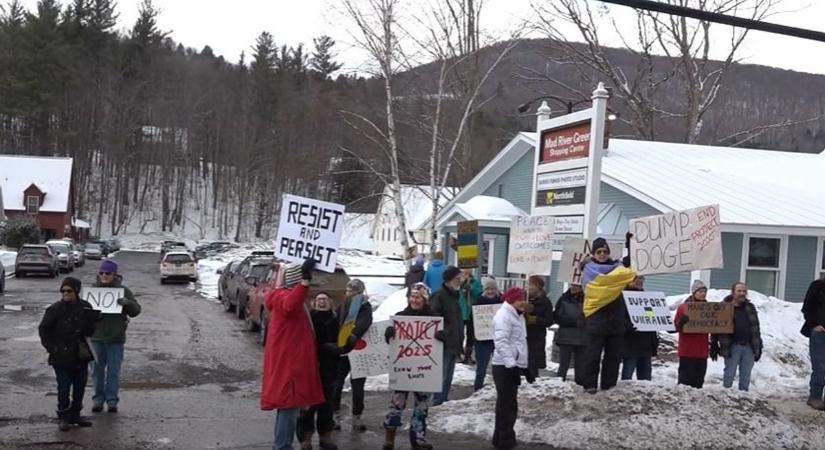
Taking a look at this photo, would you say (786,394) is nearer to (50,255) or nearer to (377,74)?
(377,74)

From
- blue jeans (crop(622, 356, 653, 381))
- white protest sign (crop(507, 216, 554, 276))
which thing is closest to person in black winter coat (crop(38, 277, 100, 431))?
blue jeans (crop(622, 356, 653, 381))

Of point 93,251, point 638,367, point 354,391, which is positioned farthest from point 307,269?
point 93,251

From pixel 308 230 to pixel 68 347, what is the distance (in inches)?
118

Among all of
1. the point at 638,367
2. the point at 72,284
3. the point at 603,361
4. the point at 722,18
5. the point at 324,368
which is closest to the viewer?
the point at 722,18

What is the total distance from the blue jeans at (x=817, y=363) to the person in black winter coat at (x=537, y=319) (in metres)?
3.53

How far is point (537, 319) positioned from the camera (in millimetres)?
10695

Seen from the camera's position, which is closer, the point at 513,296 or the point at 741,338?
the point at 513,296

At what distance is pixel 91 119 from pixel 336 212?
85.6 m

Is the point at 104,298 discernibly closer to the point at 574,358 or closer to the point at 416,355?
the point at 416,355

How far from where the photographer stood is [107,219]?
88.2 meters

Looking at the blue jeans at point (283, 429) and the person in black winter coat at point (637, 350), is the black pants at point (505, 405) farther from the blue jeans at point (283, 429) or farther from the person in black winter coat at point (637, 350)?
the person in black winter coat at point (637, 350)

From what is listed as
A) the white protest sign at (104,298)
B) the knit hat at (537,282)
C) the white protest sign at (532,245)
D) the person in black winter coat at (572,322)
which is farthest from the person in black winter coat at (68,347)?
the white protest sign at (532,245)

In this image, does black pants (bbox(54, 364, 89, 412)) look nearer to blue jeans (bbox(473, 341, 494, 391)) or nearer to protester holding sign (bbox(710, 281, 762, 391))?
blue jeans (bbox(473, 341, 494, 391))

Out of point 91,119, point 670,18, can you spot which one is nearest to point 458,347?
point 670,18
